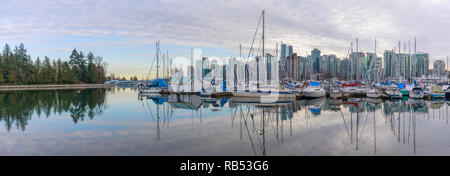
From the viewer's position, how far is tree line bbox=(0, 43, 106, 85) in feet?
213

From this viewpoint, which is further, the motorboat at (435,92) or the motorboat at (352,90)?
the motorboat at (352,90)

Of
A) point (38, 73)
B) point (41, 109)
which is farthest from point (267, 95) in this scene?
point (38, 73)

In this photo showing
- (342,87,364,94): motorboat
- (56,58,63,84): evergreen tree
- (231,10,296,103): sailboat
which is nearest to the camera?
(231,10,296,103): sailboat

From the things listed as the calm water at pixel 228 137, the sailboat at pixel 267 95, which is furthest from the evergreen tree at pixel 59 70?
the calm water at pixel 228 137

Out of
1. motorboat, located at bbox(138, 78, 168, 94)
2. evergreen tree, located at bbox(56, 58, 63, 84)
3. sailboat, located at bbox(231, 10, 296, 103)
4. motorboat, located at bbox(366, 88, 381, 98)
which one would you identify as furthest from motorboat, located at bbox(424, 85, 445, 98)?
evergreen tree, located at bbox(56, 58, 63, 84)

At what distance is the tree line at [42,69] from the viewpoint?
64.9 meters

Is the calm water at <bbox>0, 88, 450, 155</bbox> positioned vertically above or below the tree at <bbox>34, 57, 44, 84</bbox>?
below

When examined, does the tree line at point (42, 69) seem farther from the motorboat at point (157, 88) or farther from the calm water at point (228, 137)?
the calm water at point (228, 137)

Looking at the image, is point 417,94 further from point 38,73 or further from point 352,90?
point 38,73

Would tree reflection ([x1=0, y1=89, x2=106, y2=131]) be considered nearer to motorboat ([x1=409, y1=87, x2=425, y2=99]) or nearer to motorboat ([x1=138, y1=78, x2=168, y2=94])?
motorboat ([x1=138, y1=78, x2=168, y2=94])

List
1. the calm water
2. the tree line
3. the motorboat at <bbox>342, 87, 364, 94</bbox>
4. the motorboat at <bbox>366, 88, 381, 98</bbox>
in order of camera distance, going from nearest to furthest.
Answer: the calm water → the motorboat at <bbox>366, 88, 381, 98</bbox> → the motorboat at <bbox>342, 87, 364, 94</bbox> → the tree line
